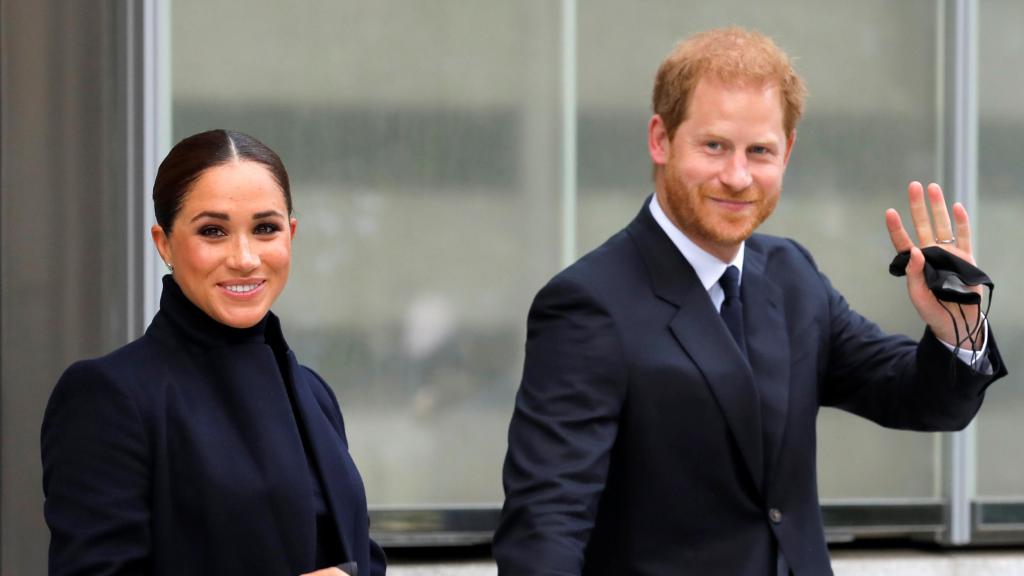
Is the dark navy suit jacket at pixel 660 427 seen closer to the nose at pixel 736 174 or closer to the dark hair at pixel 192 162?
the nose at pixel 736 174

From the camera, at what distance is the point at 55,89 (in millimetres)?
5363

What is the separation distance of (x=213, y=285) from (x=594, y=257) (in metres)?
0.89

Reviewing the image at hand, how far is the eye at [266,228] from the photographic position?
2.91 metres

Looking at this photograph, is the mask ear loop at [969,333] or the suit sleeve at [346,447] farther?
the mask ear loop at [969,333]

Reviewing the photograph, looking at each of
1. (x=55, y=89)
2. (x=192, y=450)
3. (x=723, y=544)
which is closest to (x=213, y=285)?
(x=192, y=450)

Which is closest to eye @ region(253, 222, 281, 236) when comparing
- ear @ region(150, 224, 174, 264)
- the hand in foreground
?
ear @ region(150, 224, 174, 264)

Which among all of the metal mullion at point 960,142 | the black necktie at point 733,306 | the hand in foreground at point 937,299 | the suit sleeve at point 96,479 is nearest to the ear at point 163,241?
the suit sleeve at point 96,479

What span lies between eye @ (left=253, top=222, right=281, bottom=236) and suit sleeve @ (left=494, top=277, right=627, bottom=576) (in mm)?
631

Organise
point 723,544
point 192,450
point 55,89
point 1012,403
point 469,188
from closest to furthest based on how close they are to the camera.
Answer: point 192,450, point 723,544, point 55,89, point 469,188, point 1012,403

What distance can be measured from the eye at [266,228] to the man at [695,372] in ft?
2.06

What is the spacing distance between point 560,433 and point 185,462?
2.50ft

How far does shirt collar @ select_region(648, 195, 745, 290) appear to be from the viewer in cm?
337

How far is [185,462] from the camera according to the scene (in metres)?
2.76

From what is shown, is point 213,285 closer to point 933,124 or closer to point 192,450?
point 192,450
